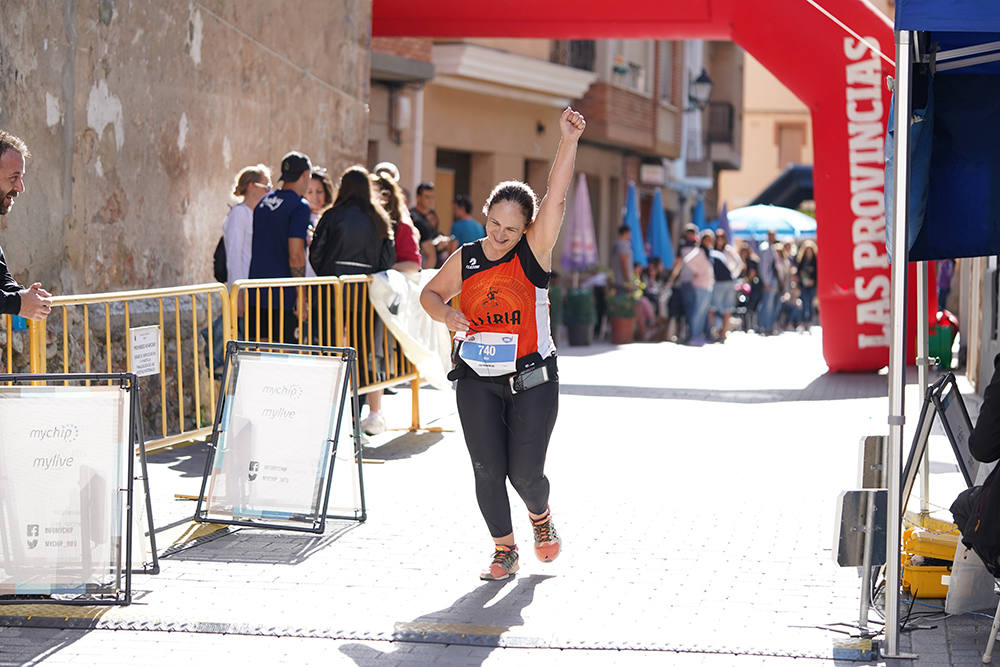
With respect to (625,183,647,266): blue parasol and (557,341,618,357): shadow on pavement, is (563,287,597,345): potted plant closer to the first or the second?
(557,341,618,357): shadow on pavement

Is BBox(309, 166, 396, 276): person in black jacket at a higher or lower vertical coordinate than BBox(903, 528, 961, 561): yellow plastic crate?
higher

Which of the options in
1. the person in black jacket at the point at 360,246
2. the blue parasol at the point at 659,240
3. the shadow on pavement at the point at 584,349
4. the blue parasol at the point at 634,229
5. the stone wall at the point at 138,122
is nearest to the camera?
the stone wall at the point at 138,122

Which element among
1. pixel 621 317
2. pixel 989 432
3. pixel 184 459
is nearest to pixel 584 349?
pixel 621 317

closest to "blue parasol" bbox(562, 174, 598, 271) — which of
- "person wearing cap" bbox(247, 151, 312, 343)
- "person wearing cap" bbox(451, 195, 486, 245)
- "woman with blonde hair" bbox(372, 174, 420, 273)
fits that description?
"person wearing cap" bbox(451, 195, 486, 245)

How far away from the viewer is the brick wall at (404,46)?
77.6 feet

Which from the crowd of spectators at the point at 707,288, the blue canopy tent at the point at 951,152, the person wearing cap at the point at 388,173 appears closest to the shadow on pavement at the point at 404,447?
the person wearing cap at the point at 388,173

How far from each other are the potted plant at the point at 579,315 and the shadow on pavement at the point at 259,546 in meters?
14.8

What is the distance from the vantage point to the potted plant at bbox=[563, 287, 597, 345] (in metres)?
22.3

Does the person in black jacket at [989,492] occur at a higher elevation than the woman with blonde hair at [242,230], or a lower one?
lower

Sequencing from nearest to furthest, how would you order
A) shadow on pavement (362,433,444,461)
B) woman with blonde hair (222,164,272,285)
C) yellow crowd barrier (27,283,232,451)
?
yellow crowd barrier (27,283,232,451), shadow on pavement (362,433,444,461), woman with blonde hair (222,164,272,285)

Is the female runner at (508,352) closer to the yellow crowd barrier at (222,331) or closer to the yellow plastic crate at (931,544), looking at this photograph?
the yellow plastic crate at (931,544)

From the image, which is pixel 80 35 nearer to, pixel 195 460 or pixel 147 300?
pixel 147 300

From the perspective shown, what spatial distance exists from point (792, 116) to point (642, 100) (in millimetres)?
28827

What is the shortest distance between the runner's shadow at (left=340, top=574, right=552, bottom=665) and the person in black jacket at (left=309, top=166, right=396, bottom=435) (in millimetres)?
4316
